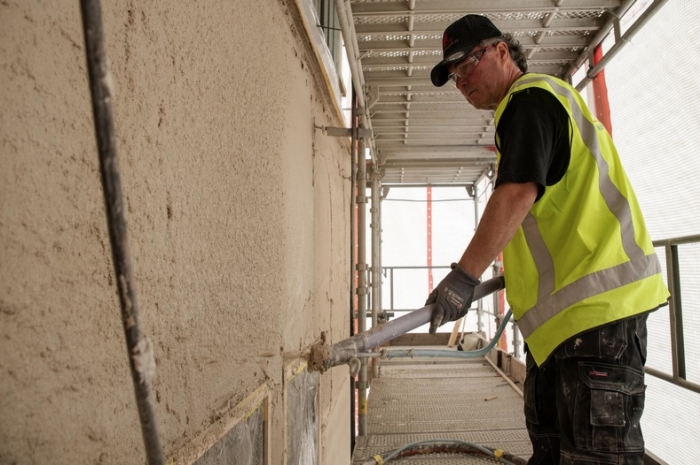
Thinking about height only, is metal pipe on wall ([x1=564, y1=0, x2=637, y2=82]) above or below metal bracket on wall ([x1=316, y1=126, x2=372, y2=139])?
above

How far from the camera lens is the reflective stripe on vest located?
1.24 m

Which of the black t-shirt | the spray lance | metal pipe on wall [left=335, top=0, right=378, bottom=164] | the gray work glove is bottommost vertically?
the spray lance

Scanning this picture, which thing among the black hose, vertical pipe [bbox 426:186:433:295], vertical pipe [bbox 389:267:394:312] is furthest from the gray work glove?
vertical pipe [bbox 426:186:433:295]

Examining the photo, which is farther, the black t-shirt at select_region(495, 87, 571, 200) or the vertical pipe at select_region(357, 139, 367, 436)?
the vertical pipe at select_region(357, 139, 367, 436)

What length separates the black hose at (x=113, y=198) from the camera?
0.31 meters

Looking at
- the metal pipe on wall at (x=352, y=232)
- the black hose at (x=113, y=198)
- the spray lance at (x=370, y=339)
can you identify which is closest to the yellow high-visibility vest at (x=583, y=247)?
the spray lance at (x=370, y=339)

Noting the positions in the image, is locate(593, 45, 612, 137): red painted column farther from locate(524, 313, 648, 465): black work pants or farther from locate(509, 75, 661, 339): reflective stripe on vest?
locate(524, 313, 648, 465): black work pants

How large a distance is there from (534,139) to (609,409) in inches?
27.7

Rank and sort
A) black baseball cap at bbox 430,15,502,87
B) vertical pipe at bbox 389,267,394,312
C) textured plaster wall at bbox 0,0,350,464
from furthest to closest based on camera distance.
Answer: vertical pipe at bbox 389,267,394,312 → black baseball cap at bbox 430,15,502,87 → textured plaster wall at bbox 0,0,350,464

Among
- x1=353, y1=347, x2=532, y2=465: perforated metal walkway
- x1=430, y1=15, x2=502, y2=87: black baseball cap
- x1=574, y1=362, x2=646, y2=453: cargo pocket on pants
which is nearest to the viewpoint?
x1=574, y1=362, x2=646, y2=453: cargo pocket on pants

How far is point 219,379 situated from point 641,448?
1.06m

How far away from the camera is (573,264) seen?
1290 millimetres

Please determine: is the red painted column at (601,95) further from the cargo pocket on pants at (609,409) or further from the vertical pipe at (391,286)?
the vertical pipe at (391,286)

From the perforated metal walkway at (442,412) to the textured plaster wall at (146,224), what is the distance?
7.55 feet
